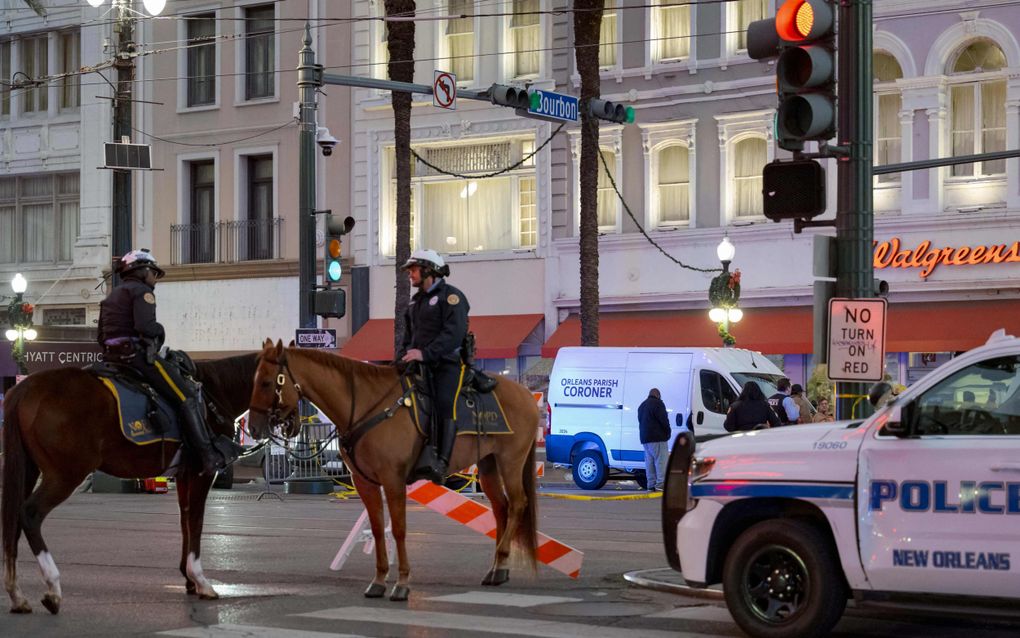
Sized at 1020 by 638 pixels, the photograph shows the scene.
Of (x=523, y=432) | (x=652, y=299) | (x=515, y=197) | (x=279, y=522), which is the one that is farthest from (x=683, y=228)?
(x=523, y=432)

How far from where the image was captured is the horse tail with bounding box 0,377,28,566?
11.1 m

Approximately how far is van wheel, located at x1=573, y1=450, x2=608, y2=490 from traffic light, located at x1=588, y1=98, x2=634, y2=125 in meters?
5.71

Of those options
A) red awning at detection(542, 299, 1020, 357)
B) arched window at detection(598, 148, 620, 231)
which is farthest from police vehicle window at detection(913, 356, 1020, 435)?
arched window at detection(598, 148, 620, 231)

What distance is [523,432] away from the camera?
13195 mm

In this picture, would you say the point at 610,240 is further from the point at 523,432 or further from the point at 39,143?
the point at 523,432

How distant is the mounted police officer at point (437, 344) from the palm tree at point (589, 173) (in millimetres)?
22090

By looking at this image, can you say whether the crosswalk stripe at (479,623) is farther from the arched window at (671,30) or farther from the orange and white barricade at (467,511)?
the arched window at (671,30)

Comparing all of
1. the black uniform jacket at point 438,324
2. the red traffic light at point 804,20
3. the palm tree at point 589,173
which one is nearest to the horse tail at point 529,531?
the black uniform jacket at point 438,324

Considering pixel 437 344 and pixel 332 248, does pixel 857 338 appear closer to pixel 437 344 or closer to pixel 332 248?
pixel 437 344

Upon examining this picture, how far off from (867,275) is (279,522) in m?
10.1

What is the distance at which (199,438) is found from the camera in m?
12.1

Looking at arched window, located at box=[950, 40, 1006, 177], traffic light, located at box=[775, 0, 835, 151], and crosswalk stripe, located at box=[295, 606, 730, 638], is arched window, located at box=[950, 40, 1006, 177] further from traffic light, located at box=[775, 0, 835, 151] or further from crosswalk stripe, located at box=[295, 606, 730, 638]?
crosswalk stripe, located at box=[295, 606, 730, 638]

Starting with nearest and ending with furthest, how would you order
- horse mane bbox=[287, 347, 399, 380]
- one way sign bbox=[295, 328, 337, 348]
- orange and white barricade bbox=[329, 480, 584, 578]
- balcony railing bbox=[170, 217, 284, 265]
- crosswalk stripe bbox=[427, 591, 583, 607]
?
crosswalk stripe bbox=[427, 591, 583, 607], horse mane bbox=[287, 347, 399, 380], orange and white barricade bbox=[329, 480, 584, 578], one way sign bbox=[295, 328, 337, 348], balcony railing bbox=[170, 217, 284, 265]

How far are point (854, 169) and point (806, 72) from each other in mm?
958
